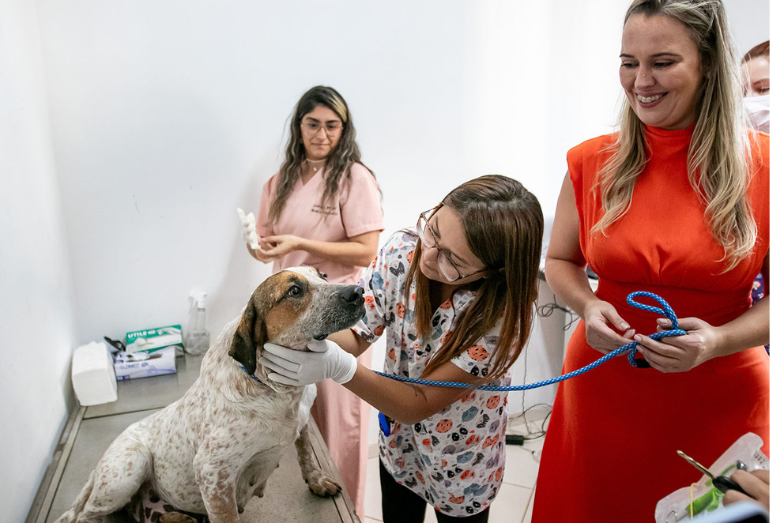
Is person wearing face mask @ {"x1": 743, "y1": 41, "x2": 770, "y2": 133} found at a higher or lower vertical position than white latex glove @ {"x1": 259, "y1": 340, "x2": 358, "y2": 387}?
higher

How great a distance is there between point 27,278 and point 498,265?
1371 mm

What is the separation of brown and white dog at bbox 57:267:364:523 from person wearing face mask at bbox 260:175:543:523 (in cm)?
6

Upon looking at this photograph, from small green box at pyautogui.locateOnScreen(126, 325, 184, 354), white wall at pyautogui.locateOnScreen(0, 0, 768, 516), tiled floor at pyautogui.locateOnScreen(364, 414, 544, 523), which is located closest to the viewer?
white wall at pyautogui.locateOnScreen(0, 0, 768, 516)

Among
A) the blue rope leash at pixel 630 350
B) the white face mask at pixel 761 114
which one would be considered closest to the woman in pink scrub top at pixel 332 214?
the blue rope leash at pixel 630 350

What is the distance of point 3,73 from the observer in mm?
1485

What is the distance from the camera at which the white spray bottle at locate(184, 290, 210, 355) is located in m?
2.30

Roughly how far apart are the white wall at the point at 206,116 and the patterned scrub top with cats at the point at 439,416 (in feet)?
3.29

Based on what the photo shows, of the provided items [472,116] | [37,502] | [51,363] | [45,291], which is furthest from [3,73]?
[472,116]

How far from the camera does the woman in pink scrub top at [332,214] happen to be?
206 centimetres

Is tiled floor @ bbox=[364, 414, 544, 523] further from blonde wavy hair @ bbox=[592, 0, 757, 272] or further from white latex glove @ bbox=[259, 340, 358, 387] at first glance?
blonde wavy hair @ bbox=[592, 0, 757, 272]

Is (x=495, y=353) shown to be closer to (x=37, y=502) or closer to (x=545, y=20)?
(x=37, y=502)

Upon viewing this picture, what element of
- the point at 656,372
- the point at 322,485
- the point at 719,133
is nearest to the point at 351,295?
the point at 322,485

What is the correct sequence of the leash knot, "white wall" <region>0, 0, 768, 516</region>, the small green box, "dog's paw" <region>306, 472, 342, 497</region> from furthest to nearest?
the small green box → "white wall" <region>0, 0, 768, 516</region> → "dog's paw" <region>306, 472, 342, 497</region> → the leash knot

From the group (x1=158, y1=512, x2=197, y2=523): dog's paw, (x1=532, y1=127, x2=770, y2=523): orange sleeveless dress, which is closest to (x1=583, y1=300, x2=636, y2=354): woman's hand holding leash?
(x1=532, y1=127, x2=770, y2=523): orange sleeveless dress
